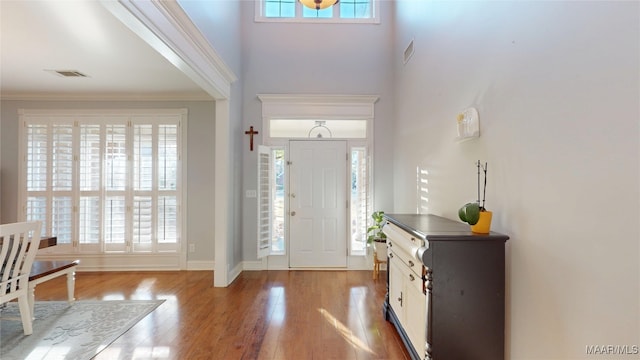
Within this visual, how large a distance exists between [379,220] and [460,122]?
2214 mm

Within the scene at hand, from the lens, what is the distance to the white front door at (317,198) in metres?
4.42

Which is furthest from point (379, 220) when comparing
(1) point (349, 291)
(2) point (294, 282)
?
(2) point (294, 282)

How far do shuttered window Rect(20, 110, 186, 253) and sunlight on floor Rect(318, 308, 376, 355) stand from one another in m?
2.73

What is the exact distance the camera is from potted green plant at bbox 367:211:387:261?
391cm

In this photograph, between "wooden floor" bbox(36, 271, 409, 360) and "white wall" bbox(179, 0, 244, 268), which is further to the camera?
"white wall" bbox(179, 0, 244, 268)

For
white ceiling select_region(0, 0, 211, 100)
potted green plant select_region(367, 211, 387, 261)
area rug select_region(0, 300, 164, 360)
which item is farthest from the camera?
potted green plant select_region(367, 211, 387, 261)

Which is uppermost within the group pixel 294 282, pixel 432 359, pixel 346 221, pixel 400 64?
pixel 400 64

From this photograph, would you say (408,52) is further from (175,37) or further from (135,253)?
(135,253)

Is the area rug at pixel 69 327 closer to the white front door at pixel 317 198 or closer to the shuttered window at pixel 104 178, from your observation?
the shuttered window at pixel 104 178

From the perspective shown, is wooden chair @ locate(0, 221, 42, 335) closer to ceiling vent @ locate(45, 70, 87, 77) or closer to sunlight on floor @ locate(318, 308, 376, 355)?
ceiling vent @ locate(45, 70, 87, 77)

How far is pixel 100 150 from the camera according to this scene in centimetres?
430

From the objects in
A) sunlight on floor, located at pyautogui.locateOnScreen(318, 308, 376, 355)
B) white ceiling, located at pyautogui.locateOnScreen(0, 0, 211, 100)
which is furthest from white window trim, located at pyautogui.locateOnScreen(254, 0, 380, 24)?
sunlight on floor, located at pyautogui.locateOnScreen(318, 308, 376, 355)

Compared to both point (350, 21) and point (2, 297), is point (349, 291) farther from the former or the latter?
point (350, 21)

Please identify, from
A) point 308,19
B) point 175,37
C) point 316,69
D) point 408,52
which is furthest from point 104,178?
point 408,52
